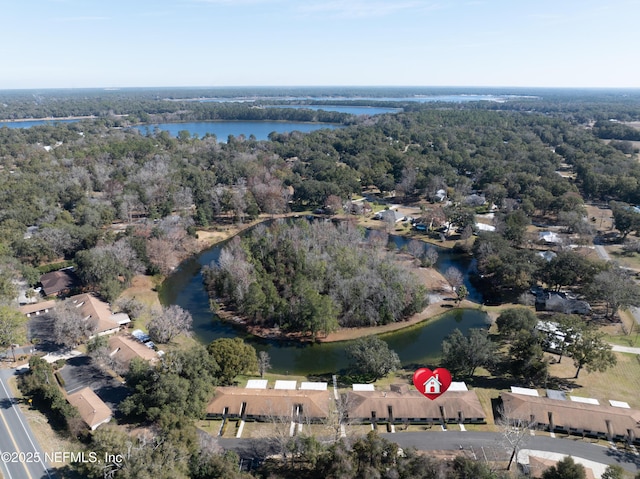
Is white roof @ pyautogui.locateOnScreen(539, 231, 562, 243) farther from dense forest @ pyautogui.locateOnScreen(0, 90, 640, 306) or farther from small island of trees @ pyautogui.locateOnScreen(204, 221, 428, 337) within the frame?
small island of trees @ pyautogui.locateOnScreen(204, 221, 428, 337)

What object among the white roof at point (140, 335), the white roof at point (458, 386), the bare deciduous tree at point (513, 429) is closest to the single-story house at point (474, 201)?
the white roof at point (458, 386)

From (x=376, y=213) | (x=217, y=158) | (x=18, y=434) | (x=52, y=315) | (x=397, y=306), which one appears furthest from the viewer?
(x=217, y=158)

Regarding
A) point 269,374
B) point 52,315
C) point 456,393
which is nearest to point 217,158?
point 52,315

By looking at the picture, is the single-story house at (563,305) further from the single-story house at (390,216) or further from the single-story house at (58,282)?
the single-story house at (58,282)

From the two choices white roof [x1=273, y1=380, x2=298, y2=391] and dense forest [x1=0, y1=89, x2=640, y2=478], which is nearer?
dense forest [x1=0, y1=89, x2=640, y2=478]

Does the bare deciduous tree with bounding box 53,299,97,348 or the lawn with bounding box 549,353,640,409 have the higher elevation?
the bare deciduous tree with bounding box 53,299,97,348

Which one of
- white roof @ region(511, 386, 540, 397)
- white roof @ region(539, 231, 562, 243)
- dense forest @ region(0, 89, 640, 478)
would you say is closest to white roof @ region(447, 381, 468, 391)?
dense forest @ region(0, 89, 640, 478)

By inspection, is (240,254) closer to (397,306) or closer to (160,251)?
(160,251)
